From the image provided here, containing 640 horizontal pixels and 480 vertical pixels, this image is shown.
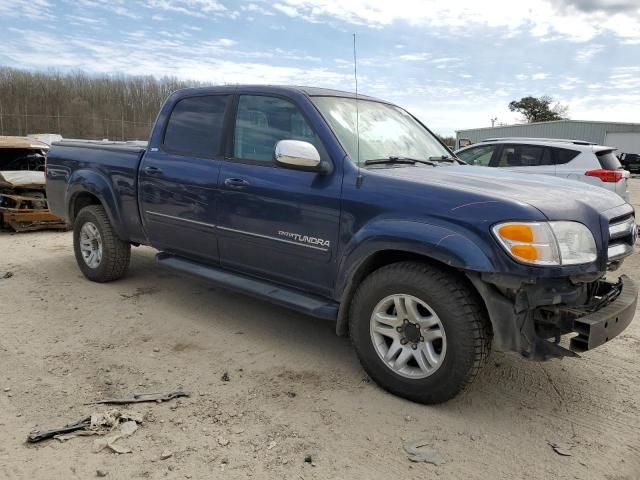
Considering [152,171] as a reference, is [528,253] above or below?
below

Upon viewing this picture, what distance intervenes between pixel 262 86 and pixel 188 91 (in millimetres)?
992

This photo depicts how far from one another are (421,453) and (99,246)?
4057mm

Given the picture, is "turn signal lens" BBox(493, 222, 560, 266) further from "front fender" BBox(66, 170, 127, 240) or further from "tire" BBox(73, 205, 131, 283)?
"tire" BBox(73, 205, 131, 283)

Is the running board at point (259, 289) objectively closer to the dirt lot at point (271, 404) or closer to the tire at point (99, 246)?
the dirt lot at point (271, 404)

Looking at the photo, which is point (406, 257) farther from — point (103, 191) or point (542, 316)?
point (103, 191)

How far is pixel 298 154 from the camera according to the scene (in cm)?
342

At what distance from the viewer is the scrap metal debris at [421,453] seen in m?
2.67

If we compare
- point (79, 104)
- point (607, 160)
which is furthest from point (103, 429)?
point (79, 104)

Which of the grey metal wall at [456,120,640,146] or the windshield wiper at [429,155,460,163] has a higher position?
the grey metal wall at [456,120,640,146]

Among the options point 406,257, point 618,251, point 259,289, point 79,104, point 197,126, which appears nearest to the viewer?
point 618,251

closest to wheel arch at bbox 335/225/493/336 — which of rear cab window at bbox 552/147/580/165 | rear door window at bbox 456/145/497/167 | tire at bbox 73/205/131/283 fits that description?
tire at bbox 73/205/131/283

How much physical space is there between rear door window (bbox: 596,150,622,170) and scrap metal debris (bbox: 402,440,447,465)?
7122 mm

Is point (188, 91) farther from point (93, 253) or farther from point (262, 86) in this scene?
point (93, 253)

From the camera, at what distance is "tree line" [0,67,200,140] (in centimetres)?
4541
